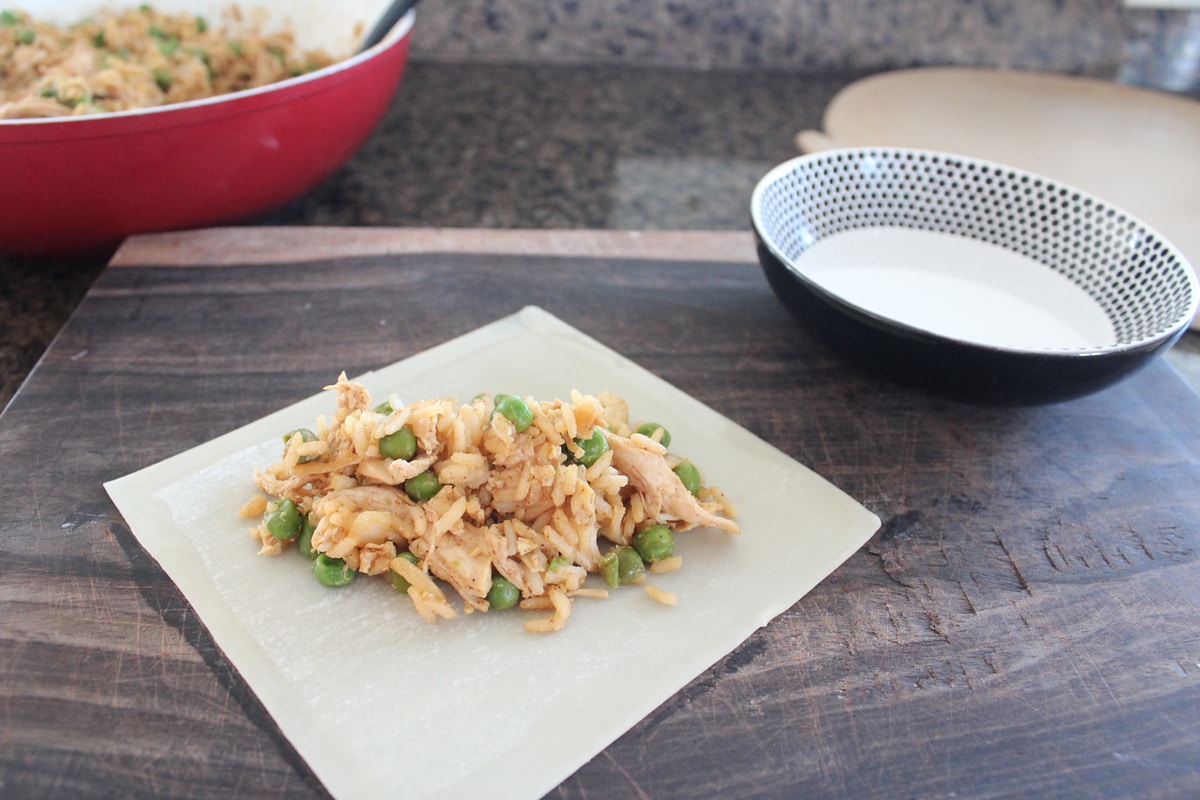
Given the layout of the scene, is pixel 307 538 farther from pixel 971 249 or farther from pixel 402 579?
pixel 971 249

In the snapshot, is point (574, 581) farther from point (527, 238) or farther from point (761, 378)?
point (527, 238)

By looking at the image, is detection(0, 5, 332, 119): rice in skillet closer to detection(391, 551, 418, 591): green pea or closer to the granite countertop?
the granite countertop

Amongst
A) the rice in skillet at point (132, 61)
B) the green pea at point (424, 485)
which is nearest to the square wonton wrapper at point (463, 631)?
the green pea at point (424, 485)

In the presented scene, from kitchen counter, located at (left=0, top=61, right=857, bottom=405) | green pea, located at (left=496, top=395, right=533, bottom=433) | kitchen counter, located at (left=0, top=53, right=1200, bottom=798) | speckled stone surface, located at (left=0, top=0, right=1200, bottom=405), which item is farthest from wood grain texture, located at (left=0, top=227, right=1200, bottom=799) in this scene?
speckled stone surface, located at (left=0, top=0, right=1200, bottom=405)

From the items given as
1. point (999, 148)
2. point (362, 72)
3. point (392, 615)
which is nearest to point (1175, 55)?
point (999, 148)

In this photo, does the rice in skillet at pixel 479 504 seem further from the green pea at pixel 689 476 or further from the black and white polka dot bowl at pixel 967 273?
the black and white polka dot bowl at pixel 967 273

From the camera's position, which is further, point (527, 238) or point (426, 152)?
point (426, 152)
